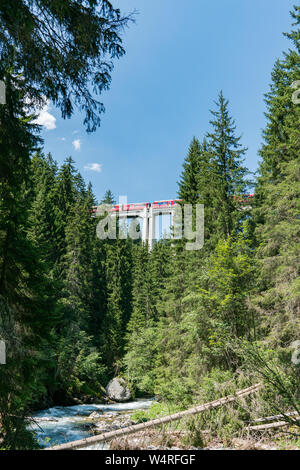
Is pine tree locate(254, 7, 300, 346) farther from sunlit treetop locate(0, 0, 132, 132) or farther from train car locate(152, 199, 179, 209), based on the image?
train car locate(152, 199, 179, 209)

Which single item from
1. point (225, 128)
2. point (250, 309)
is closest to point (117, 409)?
point (250, 309)

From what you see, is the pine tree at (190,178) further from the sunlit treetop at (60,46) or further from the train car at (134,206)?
the train car at (134,206)

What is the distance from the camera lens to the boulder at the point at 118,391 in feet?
85.4

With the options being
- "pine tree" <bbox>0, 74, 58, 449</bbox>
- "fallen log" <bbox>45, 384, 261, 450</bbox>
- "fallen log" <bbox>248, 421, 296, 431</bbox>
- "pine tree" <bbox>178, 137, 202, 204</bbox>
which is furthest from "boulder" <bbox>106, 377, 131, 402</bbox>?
"fallen log" <bbox>248, 421, 296, 431</bbox>

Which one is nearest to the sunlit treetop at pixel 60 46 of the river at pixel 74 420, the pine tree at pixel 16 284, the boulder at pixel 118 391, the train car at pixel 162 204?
the pine tree at pixel 16 284

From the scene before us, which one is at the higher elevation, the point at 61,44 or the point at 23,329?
the point at 61,44

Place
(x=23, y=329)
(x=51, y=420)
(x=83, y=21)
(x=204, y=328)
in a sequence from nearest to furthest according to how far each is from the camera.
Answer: (x=83, y=21) → (x=23, y=329) → (x=204, y=328) → (x=51, y=420)

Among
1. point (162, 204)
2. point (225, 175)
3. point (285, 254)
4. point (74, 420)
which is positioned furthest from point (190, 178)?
point (162, 204)

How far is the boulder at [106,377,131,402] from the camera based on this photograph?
26016mm

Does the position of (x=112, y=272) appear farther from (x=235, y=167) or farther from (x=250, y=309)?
(x=250, y=309)

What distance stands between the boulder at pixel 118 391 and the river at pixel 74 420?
8.76ft

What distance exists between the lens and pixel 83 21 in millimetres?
4289

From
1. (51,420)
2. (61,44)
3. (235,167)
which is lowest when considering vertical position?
(51,420)

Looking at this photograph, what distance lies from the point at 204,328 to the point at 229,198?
7.20 m
